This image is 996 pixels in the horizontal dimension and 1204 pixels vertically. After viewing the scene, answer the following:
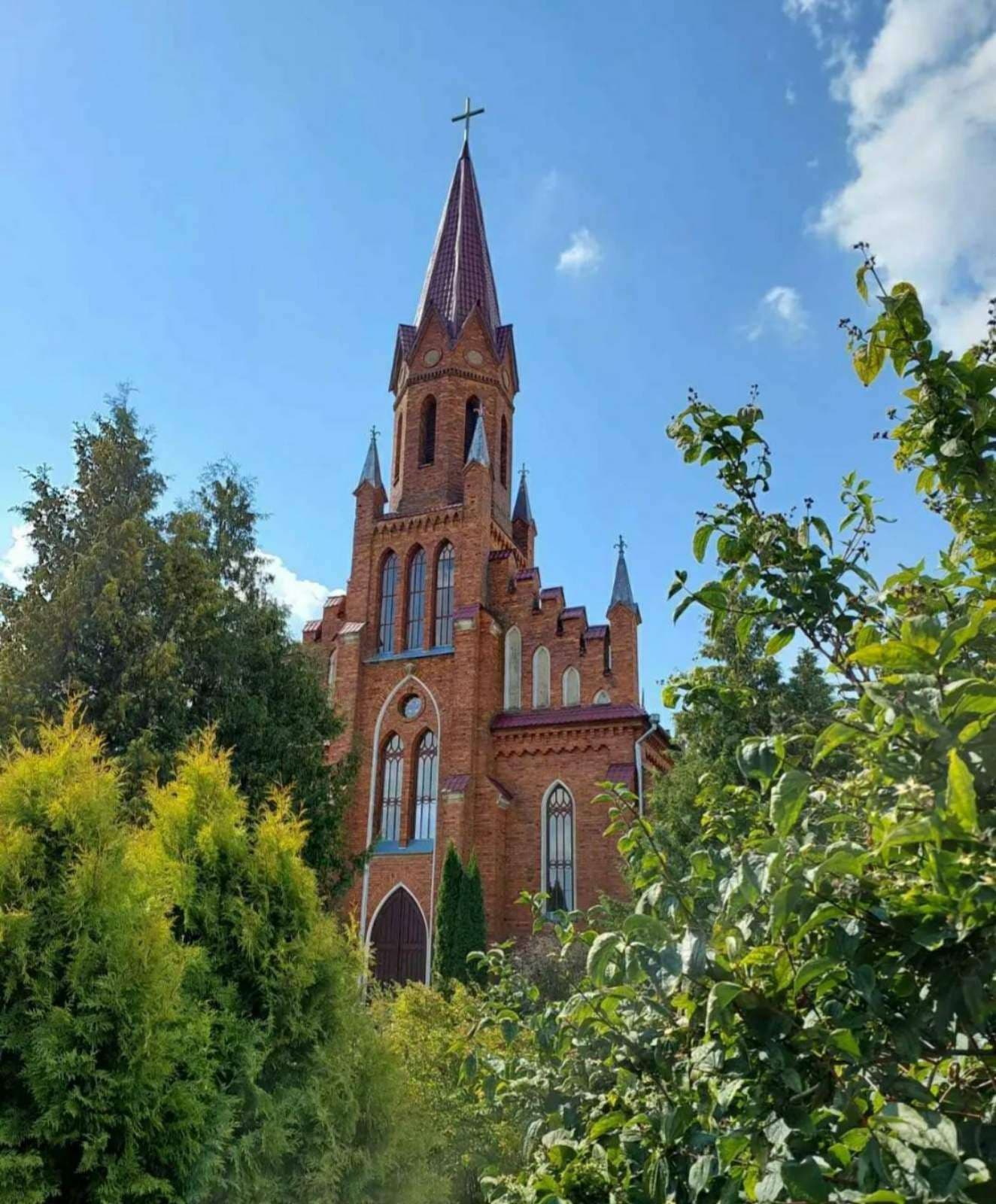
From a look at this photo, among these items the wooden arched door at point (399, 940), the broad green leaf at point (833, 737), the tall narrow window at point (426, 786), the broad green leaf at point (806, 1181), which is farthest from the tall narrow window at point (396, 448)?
the broad green leaf at point (806, 1181)

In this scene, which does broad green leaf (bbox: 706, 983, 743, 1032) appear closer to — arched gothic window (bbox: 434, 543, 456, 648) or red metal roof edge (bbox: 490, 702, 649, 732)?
red metal roof edge (bbox: 490, 702, 649, 732)

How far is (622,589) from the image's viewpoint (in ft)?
83.9

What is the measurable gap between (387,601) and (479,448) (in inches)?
210

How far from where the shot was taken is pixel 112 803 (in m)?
5.04

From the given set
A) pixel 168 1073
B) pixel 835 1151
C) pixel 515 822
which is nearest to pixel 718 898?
pixel 835 1151

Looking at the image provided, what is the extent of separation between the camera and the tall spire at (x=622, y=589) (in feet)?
83.1

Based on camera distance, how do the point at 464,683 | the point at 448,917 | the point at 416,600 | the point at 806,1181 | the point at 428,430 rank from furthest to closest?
1. the point at 428,430
2. the point at 416,600
3. the point at 464,683
4. the point at 448,917
5. the point at 806,1181

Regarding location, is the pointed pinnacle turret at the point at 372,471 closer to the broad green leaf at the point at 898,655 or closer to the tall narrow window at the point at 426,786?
the tall narrow window at the point at 426,786

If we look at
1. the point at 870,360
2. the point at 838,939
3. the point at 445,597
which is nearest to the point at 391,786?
the point at 445,597

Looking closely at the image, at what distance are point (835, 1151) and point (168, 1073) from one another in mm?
3786

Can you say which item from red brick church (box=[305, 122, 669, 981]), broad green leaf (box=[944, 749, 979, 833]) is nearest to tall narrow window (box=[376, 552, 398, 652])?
red brick church (box=[305, 122, 669, 981])

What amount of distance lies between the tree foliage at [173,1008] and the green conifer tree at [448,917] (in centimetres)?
1592

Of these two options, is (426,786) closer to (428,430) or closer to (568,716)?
(568,716)

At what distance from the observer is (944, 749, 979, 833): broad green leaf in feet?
4.42
